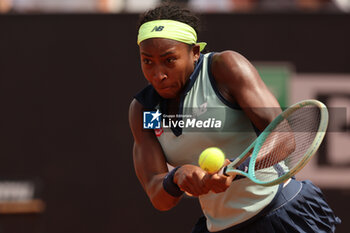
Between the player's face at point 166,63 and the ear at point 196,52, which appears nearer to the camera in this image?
the player's face at point 166,63

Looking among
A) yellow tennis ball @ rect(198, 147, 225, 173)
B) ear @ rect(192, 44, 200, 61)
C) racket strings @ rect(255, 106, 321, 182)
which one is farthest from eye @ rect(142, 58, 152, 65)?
racket strings @ rect(255, 106, 321, 182)

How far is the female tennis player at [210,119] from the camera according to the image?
9.64ft

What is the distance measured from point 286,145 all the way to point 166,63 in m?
0.64

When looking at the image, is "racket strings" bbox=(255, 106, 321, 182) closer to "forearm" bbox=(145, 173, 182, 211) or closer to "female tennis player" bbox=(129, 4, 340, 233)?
"female tennis player" bbox=(129, 4, 340, 233)

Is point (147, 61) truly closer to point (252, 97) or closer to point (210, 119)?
point (210, 119)

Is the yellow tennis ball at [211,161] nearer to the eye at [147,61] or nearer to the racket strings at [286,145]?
the racket strings at [286,145]

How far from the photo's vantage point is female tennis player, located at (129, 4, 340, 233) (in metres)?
2.94

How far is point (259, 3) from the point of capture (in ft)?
21.7

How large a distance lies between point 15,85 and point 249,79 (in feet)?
13.2

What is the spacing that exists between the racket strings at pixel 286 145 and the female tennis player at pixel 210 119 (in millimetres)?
69

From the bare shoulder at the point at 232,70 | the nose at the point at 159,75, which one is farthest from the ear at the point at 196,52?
the nose at the point at 159,75

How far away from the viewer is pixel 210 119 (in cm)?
303

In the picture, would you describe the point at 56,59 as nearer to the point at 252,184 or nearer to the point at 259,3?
the point at 259,3

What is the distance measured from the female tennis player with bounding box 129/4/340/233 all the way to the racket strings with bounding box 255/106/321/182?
0.23 feet
